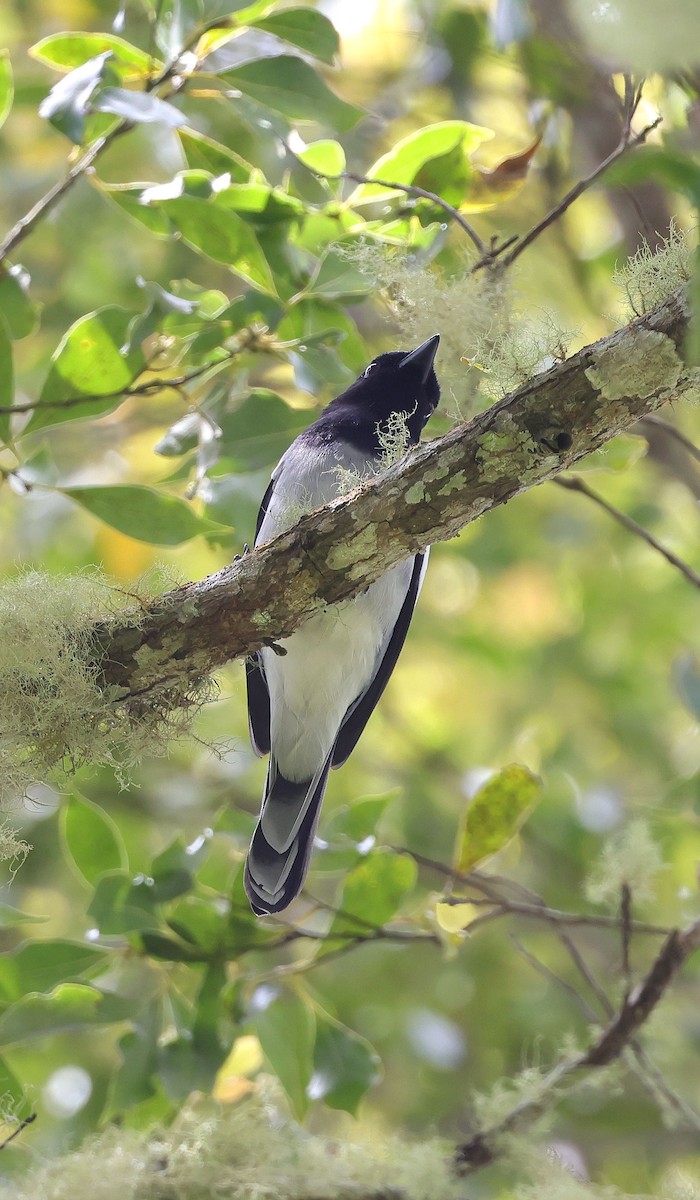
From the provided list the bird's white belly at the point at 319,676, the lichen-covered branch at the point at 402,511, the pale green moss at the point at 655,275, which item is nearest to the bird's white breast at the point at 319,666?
the bird's white belly at the point at 319,676

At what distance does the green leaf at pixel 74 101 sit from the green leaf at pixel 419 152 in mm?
599

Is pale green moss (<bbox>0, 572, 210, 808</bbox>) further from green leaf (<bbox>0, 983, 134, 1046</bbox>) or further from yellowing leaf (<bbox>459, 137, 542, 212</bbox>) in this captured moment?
yellowing leaf (<bbox>459, 137, 542, 212</bbox>)

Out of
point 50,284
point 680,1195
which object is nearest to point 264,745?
point 680,1195

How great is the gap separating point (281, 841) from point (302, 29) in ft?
5.64

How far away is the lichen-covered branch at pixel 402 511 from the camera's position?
1508mm

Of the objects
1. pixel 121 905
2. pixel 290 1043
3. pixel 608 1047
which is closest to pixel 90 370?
pixel 121 905

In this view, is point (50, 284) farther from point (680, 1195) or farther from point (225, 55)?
point (680, 1195)

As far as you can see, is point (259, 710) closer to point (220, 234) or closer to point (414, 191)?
point (220, 234)

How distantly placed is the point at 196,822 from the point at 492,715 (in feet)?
4.31

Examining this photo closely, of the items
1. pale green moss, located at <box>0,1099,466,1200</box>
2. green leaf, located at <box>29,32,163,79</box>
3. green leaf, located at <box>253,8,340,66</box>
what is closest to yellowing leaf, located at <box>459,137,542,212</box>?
green leaf, located at <box>253,8,340,66</box>

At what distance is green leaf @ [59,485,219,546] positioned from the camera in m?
2.14

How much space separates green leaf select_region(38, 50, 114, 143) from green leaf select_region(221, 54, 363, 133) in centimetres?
36

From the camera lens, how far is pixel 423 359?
2.52 meters

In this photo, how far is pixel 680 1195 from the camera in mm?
2164
